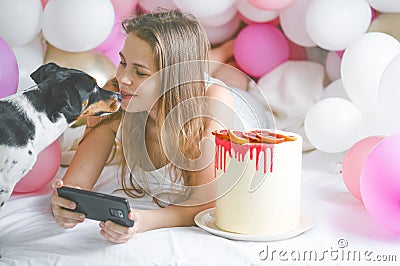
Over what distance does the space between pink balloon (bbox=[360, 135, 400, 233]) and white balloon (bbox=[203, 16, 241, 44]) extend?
1140 mm

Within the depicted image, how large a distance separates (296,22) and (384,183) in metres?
1.05

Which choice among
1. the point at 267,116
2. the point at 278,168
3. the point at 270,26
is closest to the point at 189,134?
the point at 278,168

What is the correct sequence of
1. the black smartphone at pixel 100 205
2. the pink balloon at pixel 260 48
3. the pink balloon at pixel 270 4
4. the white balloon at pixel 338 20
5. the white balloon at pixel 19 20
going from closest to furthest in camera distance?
the black smartphone at pixel 100 205, the white balloon at pixel 19 20, the white balloon at pixel 338 20, the pink balloon at pixel 270 4, the pink balloon at pixel 260 48

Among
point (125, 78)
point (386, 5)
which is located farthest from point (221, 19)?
point (125, 78)

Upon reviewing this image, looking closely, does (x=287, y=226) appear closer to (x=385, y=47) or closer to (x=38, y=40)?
(x=385, y=47)

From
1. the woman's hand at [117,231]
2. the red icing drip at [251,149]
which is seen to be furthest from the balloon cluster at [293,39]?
the woman's hand at [117,231]

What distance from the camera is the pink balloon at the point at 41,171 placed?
2041 mm

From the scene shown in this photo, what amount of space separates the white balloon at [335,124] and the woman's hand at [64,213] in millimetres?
881

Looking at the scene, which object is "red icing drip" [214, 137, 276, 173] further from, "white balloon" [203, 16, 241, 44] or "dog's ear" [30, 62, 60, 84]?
"white balloon" [203, 16, 241, 44]

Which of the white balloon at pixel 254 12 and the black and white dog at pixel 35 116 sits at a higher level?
the black and white dog at pixel 35 116

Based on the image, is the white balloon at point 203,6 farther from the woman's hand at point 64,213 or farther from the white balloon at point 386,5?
the woman's hand at point 64,213

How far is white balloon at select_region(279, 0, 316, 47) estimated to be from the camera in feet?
8.27

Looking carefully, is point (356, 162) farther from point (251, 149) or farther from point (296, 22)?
point (296, 22)

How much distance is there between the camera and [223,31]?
8.90 feet
